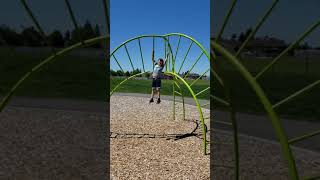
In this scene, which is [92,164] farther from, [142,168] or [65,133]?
[65,133]

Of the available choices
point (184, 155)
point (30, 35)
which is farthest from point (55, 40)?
point (184, 155)

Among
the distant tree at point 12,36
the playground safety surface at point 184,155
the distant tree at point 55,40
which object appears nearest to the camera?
the distant tree at point 55,40

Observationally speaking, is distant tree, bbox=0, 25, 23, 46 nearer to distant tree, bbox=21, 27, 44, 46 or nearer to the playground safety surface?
distant tree, bbox=21, 27, 44, 46

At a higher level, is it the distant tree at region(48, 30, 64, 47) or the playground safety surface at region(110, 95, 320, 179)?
the distant tree at region(48, 30, 64, 47)

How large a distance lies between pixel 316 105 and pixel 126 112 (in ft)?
23.1

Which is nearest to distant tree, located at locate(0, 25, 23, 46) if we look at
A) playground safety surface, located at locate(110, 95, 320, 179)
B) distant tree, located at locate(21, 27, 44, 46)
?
distant tree, located at locate(21, 27, 44, 46)

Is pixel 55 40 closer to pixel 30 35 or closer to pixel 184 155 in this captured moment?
pixel 30 35

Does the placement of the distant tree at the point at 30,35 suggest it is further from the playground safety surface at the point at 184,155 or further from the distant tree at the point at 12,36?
the playground safety surface at the point at 184,155

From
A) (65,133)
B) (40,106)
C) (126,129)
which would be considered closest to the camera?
(65,133)

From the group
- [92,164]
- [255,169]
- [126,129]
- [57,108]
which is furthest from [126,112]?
[255,169]

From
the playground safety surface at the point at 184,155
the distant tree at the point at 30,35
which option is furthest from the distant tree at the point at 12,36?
the playground safety surface at the point at 184,155

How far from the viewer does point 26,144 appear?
17.0ft

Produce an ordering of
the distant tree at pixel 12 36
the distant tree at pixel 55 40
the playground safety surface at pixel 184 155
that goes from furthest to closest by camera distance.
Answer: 1. the playground safety surface at pixel 184 155
2. the distant tree at pixel 12 36
3. the distant tree at pixel 55 40

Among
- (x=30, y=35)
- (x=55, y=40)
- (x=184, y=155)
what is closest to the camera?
(x=55, y=40)
